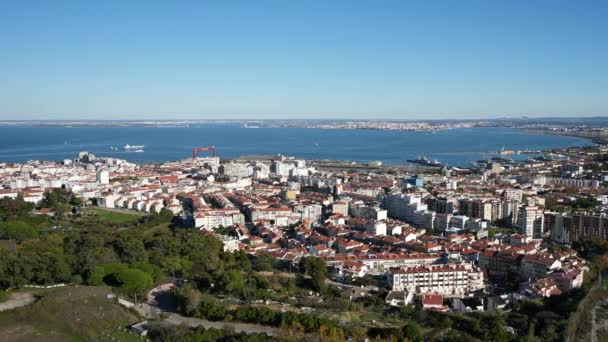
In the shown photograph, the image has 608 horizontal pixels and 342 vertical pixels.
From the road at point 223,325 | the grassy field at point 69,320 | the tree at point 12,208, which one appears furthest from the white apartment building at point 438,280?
the tree at point 12,208

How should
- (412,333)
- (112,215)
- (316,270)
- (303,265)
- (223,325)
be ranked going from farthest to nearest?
(112,215) → (303,265) → (316,270) → (223,325) → (412,333)

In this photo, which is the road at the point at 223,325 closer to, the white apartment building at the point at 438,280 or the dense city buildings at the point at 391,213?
the dense city buildings at the point at 391,213

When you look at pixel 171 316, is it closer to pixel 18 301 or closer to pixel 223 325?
pixel 223 325

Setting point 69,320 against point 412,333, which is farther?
point 69,320

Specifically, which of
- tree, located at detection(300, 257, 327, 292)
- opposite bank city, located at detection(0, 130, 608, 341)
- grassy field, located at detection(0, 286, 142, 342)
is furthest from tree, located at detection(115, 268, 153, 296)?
tree, located at detection(300, 257, 327, 292)

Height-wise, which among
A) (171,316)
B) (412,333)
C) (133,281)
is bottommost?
(171,316)

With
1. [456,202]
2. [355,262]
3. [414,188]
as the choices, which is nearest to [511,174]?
[414,188]

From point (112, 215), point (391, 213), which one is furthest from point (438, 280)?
point (112, 215)
